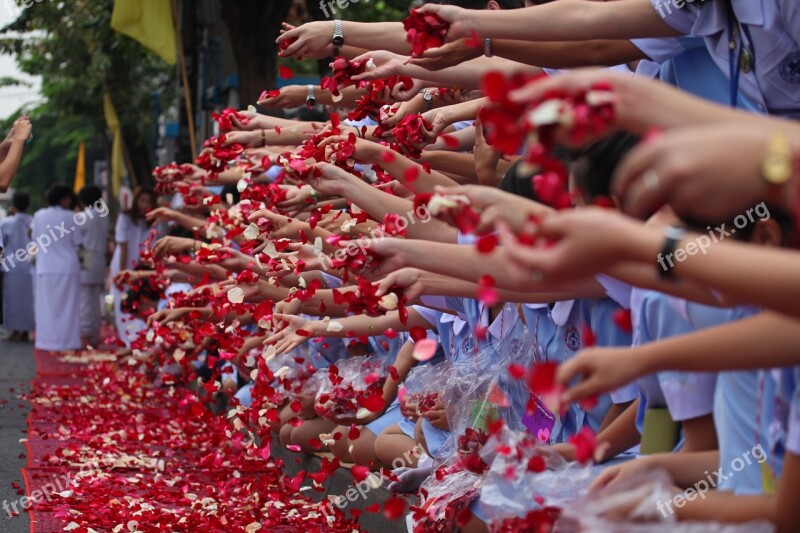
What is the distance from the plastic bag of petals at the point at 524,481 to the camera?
9.21 feet

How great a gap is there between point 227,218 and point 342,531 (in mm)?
1756

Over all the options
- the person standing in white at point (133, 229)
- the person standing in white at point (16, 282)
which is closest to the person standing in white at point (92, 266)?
the person standing in white at point (16, 282)

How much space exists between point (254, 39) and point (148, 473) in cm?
596

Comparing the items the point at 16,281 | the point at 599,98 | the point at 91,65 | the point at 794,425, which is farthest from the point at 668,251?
the point at 91,65

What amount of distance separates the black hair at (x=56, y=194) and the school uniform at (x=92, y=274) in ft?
2.69

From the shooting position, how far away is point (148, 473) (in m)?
6.91

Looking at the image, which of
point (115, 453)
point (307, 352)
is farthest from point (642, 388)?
point (115, 453)

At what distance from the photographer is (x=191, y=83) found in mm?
17531

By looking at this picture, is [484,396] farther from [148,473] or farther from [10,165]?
[10,165]

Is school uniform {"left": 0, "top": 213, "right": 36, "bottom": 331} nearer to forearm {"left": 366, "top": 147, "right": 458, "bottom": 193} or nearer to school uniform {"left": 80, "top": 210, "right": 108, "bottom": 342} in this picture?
school uniform {"left": 80, "top": 210, "right": 108, "bottom": 342}

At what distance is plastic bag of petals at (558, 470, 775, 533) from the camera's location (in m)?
2.17

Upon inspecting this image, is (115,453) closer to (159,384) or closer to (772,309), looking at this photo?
(159,384)

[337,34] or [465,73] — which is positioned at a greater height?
[337,34]

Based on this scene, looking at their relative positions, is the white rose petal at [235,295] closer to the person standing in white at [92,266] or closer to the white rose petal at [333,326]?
the white rose petal at [333,326]
